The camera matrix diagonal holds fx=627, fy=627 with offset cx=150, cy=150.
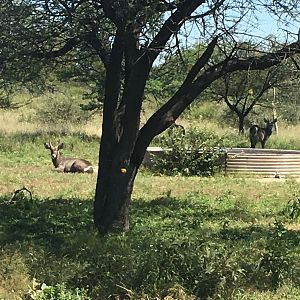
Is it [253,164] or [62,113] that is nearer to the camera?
[253,164]

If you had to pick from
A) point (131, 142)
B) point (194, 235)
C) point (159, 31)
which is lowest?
point (194, 235)

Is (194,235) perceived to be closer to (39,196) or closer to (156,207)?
(156,207)

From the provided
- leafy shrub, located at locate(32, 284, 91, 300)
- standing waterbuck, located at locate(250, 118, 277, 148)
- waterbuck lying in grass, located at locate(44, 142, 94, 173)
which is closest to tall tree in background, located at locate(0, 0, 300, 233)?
leafy shrub, located at locate(32, 284, 91, 300)

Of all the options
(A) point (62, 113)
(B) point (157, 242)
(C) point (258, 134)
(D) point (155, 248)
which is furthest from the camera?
(A) point (62, 113)

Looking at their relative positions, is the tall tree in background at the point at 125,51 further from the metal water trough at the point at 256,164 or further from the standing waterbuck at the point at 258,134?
the standing waterbuck at the point at 258,134

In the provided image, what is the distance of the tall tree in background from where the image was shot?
7.45 metres

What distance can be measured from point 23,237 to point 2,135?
55.6 feet

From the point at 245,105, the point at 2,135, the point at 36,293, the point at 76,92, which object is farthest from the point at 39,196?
the point at 76,92

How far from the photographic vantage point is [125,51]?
8547 millimetres

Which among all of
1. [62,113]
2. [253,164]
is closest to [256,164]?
[253,164]

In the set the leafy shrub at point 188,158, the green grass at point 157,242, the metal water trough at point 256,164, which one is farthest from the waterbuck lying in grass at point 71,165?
the metal water trough at point 256,164

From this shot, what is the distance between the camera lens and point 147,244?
7.54 meters

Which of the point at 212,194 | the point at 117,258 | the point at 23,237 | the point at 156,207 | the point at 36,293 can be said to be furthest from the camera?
the point at 212,194

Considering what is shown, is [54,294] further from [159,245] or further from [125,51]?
[125,51]
